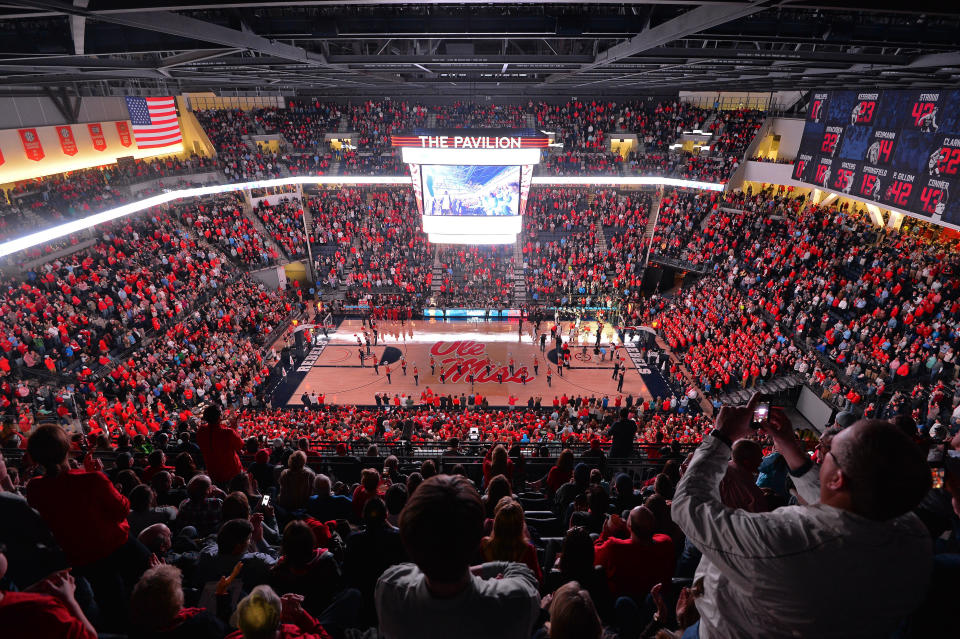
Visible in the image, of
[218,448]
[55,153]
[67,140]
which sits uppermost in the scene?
[67,140]

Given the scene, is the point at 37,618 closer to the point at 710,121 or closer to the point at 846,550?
the point at 846,550

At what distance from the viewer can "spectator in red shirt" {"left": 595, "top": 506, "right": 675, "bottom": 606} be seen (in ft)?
12.4

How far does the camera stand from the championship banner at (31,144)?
22177 mm

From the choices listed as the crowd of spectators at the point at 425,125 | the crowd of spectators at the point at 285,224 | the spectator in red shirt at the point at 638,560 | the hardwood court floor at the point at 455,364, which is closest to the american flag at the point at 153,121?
the crowd of spectators at the point at 425,125

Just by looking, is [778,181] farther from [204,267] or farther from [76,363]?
[76,363]

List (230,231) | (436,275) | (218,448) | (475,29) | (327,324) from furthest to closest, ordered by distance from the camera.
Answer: (436,275), (230,231), (327,324), (475,29), (218,448)

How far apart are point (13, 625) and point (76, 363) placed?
1982 cm

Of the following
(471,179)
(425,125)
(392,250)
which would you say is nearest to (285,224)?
(392,250)

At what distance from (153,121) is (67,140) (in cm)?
649

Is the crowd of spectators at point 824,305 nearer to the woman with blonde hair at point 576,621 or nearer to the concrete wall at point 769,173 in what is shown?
the concrete wall at point 769,173

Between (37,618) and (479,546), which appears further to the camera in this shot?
(479,546)

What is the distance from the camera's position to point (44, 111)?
76.4 feet

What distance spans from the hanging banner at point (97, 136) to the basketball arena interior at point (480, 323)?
25cm

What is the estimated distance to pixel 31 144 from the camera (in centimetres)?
2256
